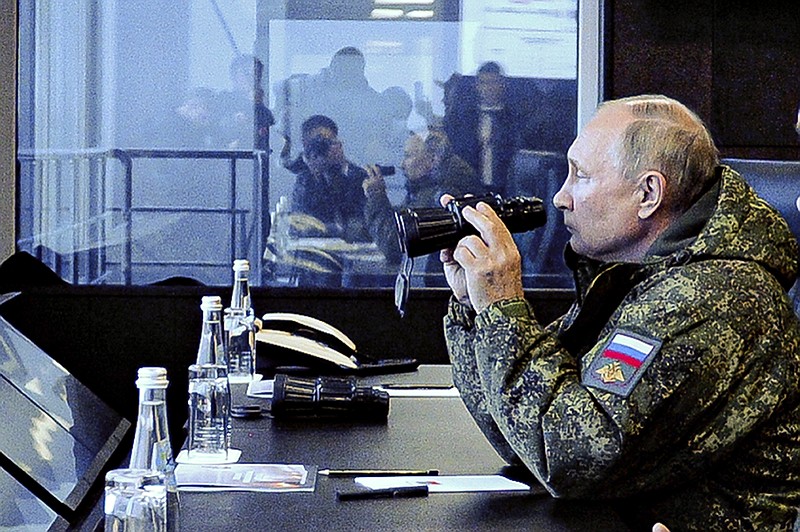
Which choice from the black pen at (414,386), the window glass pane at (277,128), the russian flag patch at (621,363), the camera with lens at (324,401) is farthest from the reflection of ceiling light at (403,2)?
the russian flag patch at (621,363)

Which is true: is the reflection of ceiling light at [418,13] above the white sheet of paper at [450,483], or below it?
above

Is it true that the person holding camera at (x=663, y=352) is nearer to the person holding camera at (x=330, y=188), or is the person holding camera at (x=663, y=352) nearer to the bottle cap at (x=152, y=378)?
the bottle cap at (x=152, y=378)

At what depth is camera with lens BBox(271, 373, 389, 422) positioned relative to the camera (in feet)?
8.30

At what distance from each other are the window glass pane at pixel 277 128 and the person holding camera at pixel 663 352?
302cm

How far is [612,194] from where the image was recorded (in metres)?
2.11

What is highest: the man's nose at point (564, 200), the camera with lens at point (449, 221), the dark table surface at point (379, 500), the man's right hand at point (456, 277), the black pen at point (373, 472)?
the man's nose at point (564, 200)

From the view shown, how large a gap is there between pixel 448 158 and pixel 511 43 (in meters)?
0.52

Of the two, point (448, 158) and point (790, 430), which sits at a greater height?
point (448, 158)

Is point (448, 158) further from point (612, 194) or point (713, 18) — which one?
point (612, 194)

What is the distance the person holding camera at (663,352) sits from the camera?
179 cm

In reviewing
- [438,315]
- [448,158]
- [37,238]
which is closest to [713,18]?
[448,158]

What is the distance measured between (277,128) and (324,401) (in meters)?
2.73

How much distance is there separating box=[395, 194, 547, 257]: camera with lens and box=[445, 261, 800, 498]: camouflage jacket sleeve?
0.76 ft

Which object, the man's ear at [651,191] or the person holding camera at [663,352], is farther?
the man's ear at [651,191]
